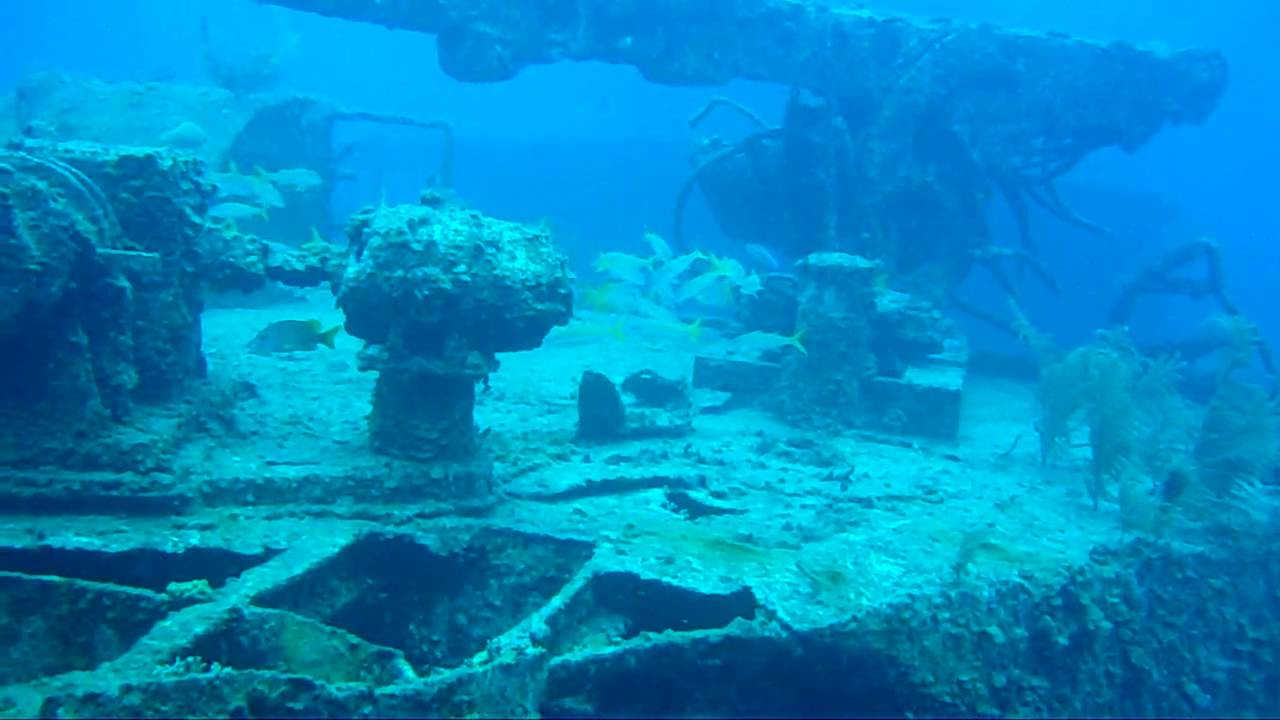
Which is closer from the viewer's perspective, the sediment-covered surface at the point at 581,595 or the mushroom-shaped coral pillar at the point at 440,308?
the sediment-covered surface at the point at 581,595

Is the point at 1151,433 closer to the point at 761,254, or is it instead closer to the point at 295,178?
the point at 761,254

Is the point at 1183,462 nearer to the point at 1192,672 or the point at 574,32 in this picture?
the point at 1192,672

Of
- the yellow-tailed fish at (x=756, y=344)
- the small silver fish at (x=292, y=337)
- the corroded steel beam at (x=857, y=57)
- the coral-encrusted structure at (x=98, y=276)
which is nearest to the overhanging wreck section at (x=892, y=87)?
the corroded steel beam at (x=857, y=57)

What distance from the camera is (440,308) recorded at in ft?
15.8

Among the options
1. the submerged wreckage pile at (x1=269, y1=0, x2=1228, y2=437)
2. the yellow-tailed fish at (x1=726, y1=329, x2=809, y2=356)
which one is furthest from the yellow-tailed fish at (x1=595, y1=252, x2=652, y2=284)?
the yellow-tailed fish at (x1=726, y1=329, x2=809, y2=356)

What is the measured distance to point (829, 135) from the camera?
499 inches

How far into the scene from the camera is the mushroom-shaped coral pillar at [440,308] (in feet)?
15.7

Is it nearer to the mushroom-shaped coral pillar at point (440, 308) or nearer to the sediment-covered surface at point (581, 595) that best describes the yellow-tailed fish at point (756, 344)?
the sediment-covered surface at point (581, 595)

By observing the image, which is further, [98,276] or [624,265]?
[624,265]

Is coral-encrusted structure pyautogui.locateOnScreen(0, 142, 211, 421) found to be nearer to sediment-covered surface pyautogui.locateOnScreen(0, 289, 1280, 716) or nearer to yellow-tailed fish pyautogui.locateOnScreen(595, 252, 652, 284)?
sediment-covered surface pyautogui.locateOnScreen(0, 289, 1280, 716)

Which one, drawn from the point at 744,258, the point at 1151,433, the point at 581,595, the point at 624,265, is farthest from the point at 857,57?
the point at 744,258

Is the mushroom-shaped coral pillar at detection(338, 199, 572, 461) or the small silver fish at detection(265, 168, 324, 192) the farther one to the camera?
the small silver fish at detection(265, 168, 324, 192)

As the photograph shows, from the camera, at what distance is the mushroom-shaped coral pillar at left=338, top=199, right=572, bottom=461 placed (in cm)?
478

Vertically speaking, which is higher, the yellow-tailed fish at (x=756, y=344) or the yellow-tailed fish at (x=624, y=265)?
the yellow-tailed fish at (x=624, y=265)
